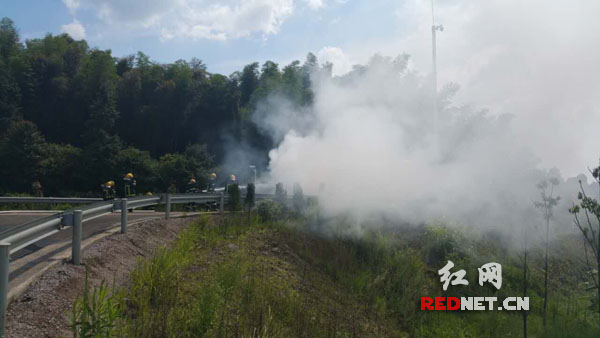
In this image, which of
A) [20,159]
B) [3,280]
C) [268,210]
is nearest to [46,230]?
[3,280]

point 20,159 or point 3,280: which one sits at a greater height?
point 20,159

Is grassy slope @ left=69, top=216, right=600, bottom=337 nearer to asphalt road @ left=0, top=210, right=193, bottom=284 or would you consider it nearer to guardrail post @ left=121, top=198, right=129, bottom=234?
guardrail post @ left=121, top=198, right=129, bottom=234

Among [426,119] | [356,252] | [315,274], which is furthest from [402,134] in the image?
[315,274]

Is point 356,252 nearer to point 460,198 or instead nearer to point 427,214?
point 427,214

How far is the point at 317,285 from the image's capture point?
8.27 meters

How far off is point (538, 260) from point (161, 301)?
984cm

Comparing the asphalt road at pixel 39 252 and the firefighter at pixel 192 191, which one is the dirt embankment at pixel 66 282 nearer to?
the asphalt road at pixel 39 252

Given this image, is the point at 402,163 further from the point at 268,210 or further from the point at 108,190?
the point at 108,190

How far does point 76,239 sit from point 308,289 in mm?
3822

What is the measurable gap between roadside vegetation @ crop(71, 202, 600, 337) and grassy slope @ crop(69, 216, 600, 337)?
0.02 m

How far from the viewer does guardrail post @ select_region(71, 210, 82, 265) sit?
635 centimetres

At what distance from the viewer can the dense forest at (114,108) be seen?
1630 inches

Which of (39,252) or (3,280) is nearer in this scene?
(3,280)

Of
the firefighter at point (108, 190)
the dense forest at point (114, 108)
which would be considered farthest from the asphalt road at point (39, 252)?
the dense forest at point (114, 108)
